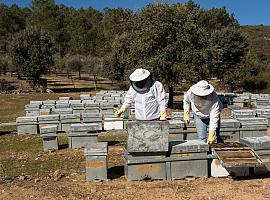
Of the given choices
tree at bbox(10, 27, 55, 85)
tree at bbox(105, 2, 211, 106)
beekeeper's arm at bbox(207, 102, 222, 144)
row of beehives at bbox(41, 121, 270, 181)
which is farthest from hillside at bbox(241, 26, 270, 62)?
row of beehives at bbox(41, 121, 270, 181)

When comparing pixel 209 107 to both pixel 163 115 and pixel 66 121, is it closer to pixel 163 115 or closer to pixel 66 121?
pixel 163 115

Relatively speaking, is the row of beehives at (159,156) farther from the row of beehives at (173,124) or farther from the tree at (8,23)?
the tree at (8,23)

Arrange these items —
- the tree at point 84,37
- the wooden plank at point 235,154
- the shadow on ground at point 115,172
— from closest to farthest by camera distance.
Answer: the wooden plank at point 235,154 < the shadow on ground at point 115,172 < the tree at point 84,37

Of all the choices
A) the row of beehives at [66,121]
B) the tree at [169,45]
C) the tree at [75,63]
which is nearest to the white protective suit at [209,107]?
the row of beehives at [66,121]

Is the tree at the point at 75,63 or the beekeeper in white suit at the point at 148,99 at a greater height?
the tree at the point at 75,63

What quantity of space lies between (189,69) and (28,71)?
21870mm

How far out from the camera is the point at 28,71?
Result: 4106 centimetres

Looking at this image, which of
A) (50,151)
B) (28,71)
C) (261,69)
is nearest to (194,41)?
(50,151)

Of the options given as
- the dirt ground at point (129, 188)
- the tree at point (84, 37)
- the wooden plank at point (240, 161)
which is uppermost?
the tree at point (84, 37)

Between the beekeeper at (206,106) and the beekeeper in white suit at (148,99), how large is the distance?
0.59 metres

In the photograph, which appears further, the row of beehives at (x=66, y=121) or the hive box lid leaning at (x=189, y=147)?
the row of beehives at (x=66, y=121)

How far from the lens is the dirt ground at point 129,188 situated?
25.4ft

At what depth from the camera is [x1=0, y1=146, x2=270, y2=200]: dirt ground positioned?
25.4 feet

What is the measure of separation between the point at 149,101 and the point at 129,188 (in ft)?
6.21
